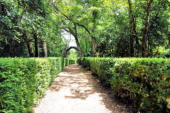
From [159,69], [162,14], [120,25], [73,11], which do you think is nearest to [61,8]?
[73,11]

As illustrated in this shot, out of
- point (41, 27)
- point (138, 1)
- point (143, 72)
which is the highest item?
point (138, 1)

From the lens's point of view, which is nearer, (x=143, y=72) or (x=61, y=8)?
(x=143, y=72)

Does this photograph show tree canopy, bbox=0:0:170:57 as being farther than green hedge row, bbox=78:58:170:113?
Yes

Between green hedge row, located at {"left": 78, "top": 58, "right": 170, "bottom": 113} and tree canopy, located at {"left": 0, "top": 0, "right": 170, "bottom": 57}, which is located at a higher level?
tree canopy, located at {"left": 0, "top": 0, "right": 170, "bottom": 57}

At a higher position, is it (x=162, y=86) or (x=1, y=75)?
(x=1, y=75)

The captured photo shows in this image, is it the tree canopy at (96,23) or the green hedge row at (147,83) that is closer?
the green hedge row at (147,83)

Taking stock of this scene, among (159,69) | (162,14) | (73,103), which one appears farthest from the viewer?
(162,14)

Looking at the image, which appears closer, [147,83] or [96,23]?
[147,83]

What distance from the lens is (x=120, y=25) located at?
31.4ft

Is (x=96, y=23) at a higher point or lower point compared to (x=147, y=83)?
higher

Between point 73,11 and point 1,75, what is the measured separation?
579 inches

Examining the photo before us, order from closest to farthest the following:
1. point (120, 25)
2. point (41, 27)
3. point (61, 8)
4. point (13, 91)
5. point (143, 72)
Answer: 1. point (13, 91)
2. point (143, 72)
3. point (41, 27)
4. point (120, 25)
5. point (61, 8)

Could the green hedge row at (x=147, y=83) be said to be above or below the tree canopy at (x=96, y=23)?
below

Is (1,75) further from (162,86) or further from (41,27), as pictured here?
(41,27)
